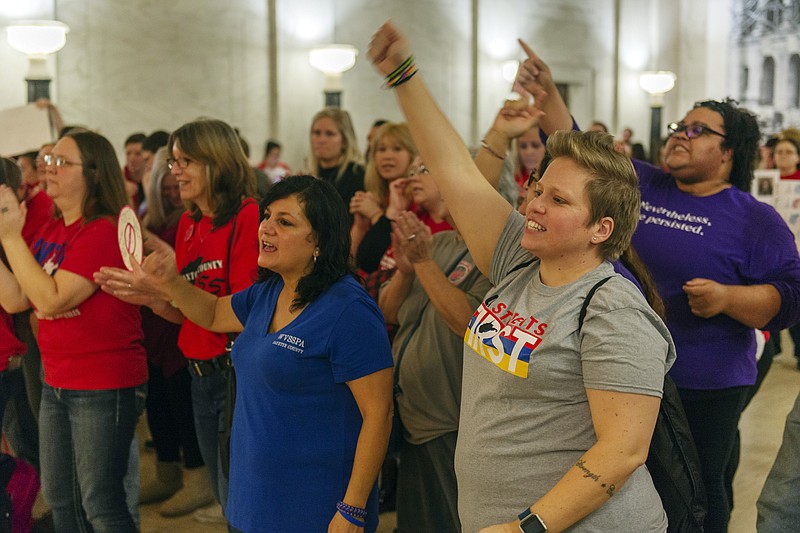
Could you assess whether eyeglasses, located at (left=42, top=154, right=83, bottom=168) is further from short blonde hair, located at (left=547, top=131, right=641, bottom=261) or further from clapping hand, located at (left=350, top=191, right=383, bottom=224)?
short blonde hair, located at (left=547, top=131, right=641, bottom=261)

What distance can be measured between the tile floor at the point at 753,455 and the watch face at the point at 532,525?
7.58 ft

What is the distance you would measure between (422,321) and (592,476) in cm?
130

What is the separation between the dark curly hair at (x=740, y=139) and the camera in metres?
2.91

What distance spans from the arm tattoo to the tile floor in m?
2.36

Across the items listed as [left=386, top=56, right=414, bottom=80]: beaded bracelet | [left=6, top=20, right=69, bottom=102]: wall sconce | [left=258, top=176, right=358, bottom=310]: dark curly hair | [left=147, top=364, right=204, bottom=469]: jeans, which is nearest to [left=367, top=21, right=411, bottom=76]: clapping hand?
[left=386, top=56, right=414, bottom=80]: beaded bracelet

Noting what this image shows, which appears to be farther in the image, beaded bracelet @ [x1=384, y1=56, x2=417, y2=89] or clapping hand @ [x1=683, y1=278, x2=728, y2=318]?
clapping hand @ [x1=683, y1=278, x2=728, y2=318]

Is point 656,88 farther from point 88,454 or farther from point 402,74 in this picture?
point 402,74

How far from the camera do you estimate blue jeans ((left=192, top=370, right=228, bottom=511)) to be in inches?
122

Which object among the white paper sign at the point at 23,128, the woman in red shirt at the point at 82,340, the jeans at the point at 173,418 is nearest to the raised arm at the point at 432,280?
the woman in red shirt at the point at 82,340

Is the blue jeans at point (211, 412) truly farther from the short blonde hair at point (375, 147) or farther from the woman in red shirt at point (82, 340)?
the short blonde hair at point (375, 147)

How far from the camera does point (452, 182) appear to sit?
2025 mm

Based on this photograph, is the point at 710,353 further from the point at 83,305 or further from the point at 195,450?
the point at 195,450

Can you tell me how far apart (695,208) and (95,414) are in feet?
6.90

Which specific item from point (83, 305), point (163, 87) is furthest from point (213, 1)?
point (83, 305)
